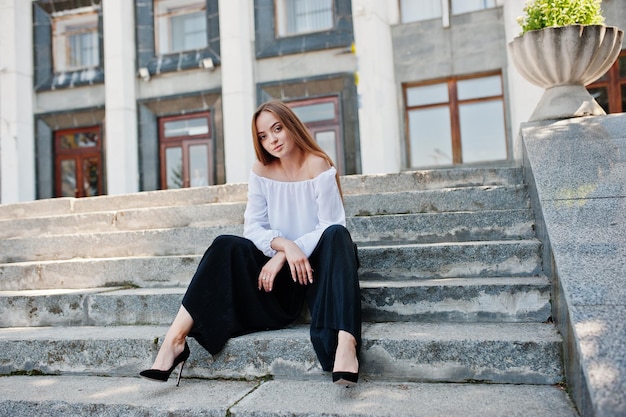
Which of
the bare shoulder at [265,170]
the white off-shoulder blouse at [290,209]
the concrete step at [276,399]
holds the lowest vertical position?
the concrete step at [276,399]

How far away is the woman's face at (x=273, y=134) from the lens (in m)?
2.83

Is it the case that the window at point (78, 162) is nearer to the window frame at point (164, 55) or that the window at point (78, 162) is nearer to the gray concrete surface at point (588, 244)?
the window frame at point (164, 55)

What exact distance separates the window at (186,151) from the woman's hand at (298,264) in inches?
405

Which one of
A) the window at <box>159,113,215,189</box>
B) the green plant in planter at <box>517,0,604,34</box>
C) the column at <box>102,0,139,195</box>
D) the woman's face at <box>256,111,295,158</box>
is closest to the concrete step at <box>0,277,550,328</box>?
the woman's face at <box>256,111,295,158</box>

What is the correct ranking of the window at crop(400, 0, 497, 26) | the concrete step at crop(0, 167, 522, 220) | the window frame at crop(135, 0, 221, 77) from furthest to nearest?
the window frame at crop(135, 0, 221, 77) → the window at crop(400, 0, 497, 26) → the concrete step at crop(0, 167, 522, 220)

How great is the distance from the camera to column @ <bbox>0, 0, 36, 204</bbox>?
42.3ft

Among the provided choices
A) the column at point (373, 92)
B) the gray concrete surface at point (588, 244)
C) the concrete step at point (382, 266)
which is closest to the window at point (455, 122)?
the column at point (373, 92)

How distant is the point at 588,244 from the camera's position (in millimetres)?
2207

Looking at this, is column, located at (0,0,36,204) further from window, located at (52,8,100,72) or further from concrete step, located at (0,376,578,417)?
concrete step, located at (0,376,578,417)

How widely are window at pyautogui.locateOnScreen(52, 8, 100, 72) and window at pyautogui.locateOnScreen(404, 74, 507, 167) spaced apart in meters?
8.32

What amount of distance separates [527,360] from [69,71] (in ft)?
46.3

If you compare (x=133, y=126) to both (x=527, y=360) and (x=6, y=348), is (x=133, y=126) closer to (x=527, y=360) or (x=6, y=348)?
(x=6, y=348)

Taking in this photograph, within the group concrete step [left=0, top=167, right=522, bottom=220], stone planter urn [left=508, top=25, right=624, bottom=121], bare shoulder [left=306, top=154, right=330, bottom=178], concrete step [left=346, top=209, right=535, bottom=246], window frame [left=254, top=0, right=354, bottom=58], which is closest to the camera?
bare shoulder [left=306, top=154, right=330, bottom=178]

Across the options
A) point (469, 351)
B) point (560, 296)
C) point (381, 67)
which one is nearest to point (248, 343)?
point (469, 351)
